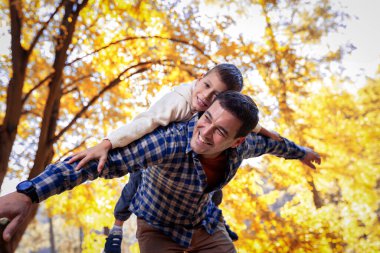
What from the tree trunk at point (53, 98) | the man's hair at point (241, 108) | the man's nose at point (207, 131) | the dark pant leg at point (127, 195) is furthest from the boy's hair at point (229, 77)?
the tree trunk at point (53, 98)

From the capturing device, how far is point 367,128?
770cm

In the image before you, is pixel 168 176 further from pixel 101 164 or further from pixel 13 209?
pixel 13 209

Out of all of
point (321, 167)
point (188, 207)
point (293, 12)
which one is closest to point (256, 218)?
point (321, 167)

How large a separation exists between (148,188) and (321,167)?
4.56 metres

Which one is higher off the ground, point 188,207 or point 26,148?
point 26,148

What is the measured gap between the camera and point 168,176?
5.71 feet

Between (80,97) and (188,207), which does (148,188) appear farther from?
(80,97)

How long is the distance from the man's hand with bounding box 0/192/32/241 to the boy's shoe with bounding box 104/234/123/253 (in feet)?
4.86

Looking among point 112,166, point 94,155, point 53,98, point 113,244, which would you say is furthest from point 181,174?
point 53,98

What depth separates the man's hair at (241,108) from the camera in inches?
62.5

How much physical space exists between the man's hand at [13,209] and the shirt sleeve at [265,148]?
1.21m

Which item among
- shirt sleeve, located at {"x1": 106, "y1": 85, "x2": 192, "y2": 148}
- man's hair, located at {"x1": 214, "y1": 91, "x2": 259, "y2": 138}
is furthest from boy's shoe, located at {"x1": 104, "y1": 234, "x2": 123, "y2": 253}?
man's hair, located at {"x1": 214, "y1": 91, "x2": 259, "y2": 138}

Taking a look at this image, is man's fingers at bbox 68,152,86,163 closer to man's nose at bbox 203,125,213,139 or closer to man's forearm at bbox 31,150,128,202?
man's forearm at bbox 31,150,128,202

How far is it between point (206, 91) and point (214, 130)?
1.98 ft
